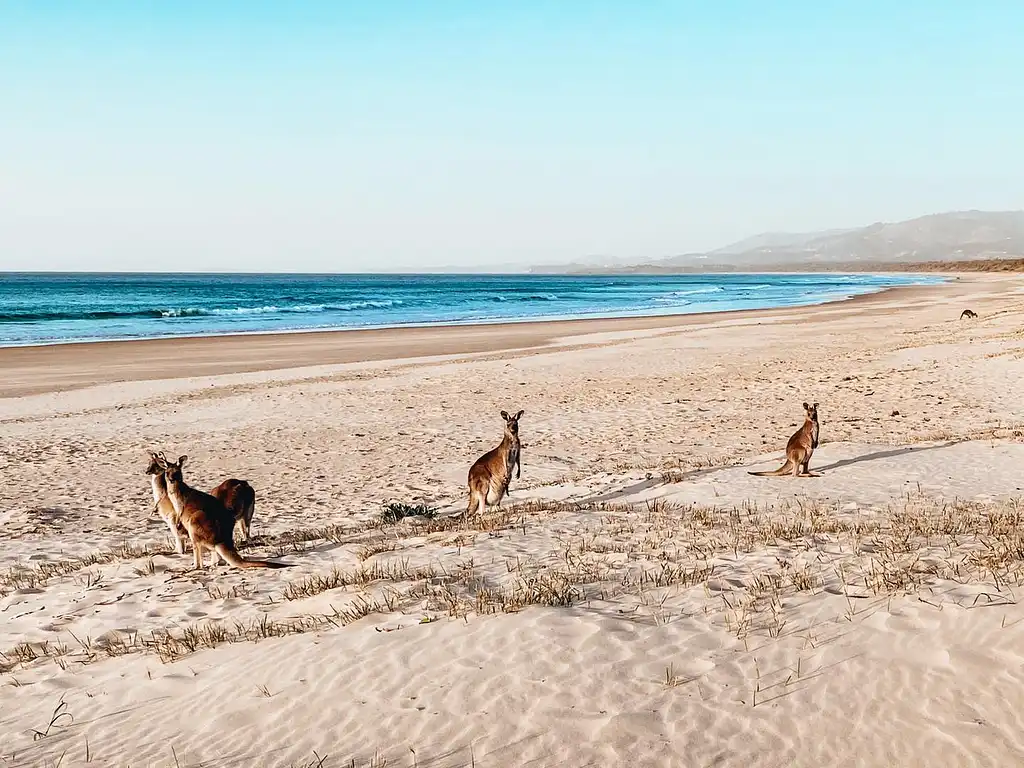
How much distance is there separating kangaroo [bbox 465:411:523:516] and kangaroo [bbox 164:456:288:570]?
271 cm

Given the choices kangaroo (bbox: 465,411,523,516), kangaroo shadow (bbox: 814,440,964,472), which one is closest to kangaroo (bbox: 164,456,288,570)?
kangaroo (bbox: 465,411,523,516)

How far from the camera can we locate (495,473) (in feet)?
32.9

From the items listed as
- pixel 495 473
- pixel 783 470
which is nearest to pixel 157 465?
pixel 495 473

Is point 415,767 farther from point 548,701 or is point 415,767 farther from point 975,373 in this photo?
point 975,373

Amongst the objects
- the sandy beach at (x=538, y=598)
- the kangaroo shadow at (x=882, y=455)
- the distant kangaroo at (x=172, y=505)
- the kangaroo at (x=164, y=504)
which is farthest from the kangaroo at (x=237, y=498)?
the kangaroo shadow at (x=882, y=455)

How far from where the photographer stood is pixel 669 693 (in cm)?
491

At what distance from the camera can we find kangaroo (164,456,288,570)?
799 centimetres

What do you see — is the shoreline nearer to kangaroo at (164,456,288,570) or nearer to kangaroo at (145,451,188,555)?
kangaroo at (145,451,188,555)

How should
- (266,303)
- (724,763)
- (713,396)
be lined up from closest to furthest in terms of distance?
(724,763), (713,396), (266,303)

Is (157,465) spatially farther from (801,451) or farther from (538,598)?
(801,451)

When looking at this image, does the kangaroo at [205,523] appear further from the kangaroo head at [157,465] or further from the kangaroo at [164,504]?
the kangaroo head at [157,465]

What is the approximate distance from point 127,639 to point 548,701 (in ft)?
11.3

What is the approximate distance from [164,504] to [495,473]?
3.61 metres

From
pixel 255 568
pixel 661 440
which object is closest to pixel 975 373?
pixel 661 440
